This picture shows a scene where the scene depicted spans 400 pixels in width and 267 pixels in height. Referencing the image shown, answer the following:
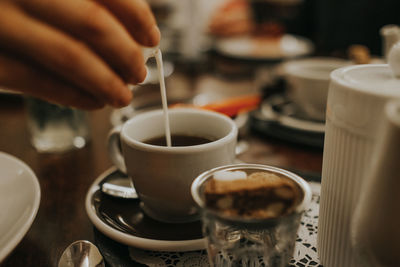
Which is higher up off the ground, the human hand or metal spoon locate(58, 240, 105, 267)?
the human hand

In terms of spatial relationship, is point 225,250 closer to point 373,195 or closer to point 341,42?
point 373,195

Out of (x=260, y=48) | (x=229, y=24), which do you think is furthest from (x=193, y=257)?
(x=229, y=24)

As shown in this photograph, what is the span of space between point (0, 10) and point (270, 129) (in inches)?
20.9

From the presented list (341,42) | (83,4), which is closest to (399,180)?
A: (83,4)

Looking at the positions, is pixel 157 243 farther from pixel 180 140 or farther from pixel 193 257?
pixel 180 140

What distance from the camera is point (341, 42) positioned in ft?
5.25

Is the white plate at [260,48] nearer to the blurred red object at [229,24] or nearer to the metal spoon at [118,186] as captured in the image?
the blurred red object at [229,24]

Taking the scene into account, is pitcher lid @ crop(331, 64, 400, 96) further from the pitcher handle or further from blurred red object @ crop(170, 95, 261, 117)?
blurred red object @ crop(170, 95, 261, 117)

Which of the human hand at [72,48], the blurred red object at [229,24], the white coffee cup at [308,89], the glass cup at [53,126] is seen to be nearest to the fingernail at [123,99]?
the human hand at [72,48]

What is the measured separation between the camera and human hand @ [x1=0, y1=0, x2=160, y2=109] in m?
0.25

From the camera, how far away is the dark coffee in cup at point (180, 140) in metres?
0.48

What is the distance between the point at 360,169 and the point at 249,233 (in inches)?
4.5

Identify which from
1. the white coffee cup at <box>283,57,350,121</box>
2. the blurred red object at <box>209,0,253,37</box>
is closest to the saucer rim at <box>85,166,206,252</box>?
the white coffee cup at <box>283,57,350,121</box>

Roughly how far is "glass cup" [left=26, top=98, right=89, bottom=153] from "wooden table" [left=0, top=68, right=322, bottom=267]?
2cm
